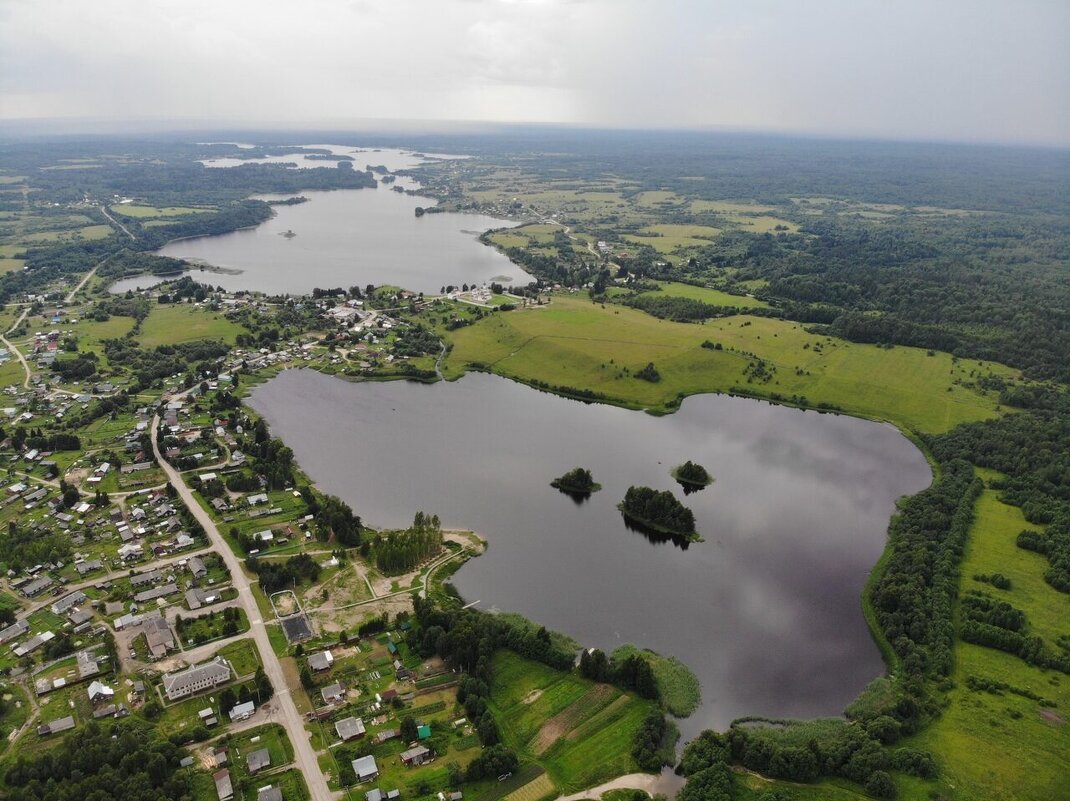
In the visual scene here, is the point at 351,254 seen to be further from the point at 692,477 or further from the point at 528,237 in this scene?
the point at 692,477

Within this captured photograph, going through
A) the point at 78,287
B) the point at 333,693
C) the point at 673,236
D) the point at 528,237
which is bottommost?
the point at 333,693

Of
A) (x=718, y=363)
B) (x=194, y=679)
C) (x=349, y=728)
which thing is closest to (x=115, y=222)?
(x=718, y=363)

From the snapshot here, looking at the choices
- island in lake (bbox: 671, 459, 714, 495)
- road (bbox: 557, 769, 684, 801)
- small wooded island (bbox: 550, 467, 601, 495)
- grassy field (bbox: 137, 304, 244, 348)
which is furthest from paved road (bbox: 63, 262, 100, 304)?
road (bbox: 557, 769, 684, 801)

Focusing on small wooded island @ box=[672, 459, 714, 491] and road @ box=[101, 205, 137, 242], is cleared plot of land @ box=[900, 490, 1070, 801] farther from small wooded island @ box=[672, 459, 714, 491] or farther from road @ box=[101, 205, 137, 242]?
road @ box=[101, 205, 137, 242]

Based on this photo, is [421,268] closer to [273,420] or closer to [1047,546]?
[273,420]

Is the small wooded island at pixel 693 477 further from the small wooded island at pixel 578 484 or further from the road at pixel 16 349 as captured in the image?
the road at pixel 16 349

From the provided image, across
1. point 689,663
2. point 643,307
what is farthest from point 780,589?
point 643,307

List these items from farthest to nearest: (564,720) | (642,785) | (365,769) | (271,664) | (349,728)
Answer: (271,664)
(564,720)
(349,728)
(642,785)
(365,769)
